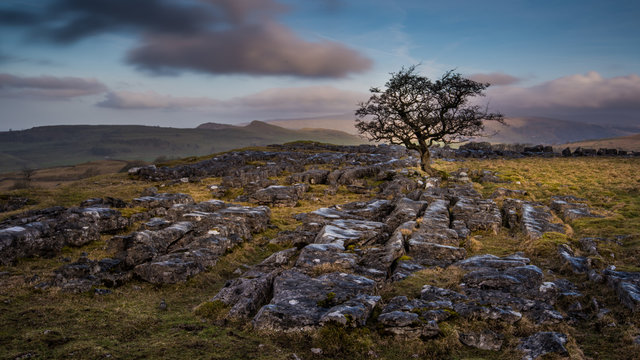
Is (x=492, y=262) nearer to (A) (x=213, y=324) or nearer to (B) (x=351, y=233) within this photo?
(B) (x=351, y=233)

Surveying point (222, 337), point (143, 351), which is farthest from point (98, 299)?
point (222, 337)

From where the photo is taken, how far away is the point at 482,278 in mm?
13141

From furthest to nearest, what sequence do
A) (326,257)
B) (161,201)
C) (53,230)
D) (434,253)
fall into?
(161,201), (53,230), (434,253), (326,257)

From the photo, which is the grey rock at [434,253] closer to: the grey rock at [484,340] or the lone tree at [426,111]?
the grey rock at [484,340]

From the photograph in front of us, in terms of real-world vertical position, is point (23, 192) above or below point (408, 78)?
below

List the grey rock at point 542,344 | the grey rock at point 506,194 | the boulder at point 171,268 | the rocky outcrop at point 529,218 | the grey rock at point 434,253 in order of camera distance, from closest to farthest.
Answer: the grey rock at point 542,344, the boulder at point 171,268, the grey rock at point 434,253, the rocky outcrop at point 529,218, the grey rock at point 506,194

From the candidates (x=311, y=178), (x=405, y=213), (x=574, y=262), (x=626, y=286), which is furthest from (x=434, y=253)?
(x=311, y=178)

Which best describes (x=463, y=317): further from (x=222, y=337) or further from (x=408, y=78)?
(x=408, y=78)

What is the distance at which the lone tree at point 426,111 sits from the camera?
41094 millimetres

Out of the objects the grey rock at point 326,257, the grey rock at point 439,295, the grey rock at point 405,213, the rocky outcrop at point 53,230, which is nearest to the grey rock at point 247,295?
the grey rock at point 326,257

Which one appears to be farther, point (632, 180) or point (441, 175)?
point (441, 175)

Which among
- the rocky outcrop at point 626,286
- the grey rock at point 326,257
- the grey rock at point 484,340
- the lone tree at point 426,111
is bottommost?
the grey rock at point 484,340

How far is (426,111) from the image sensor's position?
42375mm

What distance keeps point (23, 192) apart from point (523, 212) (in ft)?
189
